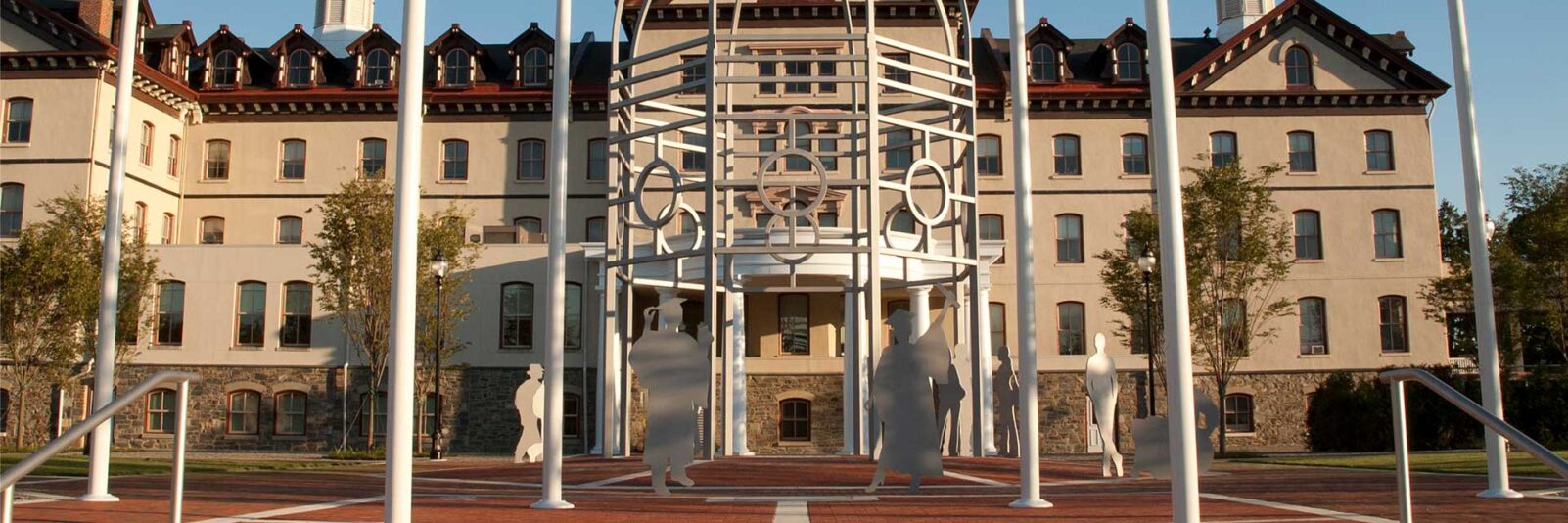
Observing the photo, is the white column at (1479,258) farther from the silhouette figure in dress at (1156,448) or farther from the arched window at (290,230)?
the arched window at (290,230)

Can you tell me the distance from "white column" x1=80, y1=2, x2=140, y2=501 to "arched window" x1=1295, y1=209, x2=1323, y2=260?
113ft

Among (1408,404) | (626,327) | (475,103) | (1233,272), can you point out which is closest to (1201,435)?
(626,327)

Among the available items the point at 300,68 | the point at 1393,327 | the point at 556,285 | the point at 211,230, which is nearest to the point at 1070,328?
the point at 1393,327

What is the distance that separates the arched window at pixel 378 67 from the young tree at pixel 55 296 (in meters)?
11.3

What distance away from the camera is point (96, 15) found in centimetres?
3700

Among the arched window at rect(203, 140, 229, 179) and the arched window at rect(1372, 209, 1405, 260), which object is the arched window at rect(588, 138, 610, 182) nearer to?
the arched window at rect(203, 140, 229, 179)

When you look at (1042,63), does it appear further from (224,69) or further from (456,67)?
(224,69)

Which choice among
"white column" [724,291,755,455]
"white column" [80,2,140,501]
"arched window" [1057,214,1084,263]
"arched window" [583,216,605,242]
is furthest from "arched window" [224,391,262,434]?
"white column" [80,2,140,501]

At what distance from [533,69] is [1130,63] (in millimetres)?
19140

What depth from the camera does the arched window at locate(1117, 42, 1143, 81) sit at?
40.1 m

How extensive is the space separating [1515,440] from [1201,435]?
26.3 feet

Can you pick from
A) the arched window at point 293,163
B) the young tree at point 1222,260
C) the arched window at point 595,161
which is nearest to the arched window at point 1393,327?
the young tree at point 1222,260

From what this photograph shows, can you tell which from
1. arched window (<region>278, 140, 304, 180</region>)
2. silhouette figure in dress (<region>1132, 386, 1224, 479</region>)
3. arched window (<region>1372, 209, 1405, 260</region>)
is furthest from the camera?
arched window (<region>278, 140, 304, 180</region>)

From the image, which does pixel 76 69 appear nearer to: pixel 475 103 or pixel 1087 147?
pixel 475 103
